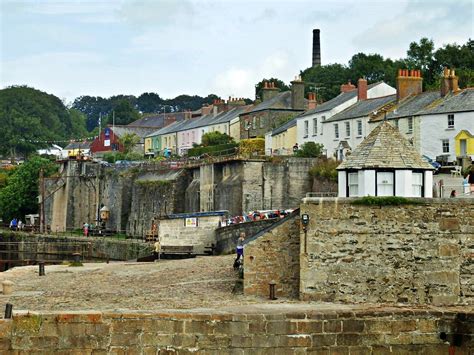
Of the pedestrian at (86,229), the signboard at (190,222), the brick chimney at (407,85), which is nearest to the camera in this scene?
the signboard at (190,222)

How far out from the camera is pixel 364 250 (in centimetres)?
2400

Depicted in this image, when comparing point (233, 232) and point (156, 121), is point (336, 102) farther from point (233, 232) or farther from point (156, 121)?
point (156, 121)

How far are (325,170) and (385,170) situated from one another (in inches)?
1032

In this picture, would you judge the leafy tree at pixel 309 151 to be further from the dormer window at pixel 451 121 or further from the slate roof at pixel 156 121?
the slate roof at pixel 156 121

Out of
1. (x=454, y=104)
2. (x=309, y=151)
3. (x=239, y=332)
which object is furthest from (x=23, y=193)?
(x=239, y=332)

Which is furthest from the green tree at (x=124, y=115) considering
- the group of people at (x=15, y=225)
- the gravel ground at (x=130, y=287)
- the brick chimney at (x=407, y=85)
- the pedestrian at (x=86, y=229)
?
the gravel ground at (x=130, y=287)

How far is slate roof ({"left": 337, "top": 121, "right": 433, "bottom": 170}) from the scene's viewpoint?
25625 millimetres

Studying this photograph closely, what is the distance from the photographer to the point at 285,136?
64.9 meters

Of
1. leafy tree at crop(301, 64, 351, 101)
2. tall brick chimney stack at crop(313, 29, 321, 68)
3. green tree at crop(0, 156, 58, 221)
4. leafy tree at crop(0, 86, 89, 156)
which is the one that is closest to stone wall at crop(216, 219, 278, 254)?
green tree at crop(0, 156, 58, 221)

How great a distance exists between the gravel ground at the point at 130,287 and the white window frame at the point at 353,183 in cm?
402

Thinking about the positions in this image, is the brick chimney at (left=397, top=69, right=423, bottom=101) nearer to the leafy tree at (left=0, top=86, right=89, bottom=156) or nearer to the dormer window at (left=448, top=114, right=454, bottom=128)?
the dormer window at (left=448, top=114, right=454, bottom=128)

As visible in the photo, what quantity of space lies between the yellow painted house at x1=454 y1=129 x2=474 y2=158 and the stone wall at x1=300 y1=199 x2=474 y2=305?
25530mm

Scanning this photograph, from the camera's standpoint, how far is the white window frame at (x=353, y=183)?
25.8 meters

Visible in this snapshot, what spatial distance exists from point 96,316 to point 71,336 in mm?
Answer: 539
